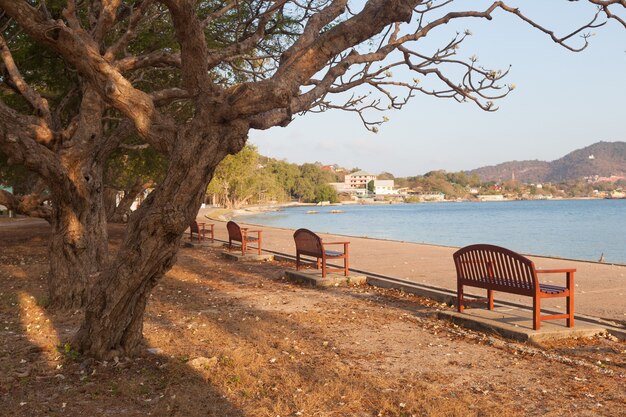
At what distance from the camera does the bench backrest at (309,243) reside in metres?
11.2

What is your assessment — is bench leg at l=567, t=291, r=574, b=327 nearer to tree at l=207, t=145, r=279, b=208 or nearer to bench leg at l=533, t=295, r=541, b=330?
bench leg at l=533, t=295, r=541, b=330

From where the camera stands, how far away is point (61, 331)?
21.9ft

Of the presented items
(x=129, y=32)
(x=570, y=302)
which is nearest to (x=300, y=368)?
(x=570, y=302)

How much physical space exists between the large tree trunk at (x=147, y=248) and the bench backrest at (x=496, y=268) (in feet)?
12.1

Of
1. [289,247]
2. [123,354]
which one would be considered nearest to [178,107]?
[289,247]

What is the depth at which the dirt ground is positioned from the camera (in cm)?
435

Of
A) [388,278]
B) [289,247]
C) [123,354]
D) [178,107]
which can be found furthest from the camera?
[289,247]

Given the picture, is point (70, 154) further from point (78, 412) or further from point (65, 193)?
point (78, 412)

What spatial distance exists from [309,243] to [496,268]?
16.4 ft

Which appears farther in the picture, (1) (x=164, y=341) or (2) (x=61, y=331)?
(2) (x=61, y=331)

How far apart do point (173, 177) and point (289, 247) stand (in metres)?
15.2

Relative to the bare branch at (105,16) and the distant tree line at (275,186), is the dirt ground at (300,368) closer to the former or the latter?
the bare branch at (105,16)

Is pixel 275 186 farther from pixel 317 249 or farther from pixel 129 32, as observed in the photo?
pixel 129 32

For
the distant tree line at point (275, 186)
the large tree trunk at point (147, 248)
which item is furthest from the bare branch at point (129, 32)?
the distant tree line at point (275, 186)
